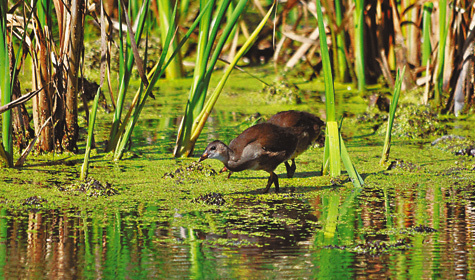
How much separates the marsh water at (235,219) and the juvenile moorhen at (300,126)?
175mm

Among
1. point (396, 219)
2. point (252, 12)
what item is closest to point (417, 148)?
point (396, 219)

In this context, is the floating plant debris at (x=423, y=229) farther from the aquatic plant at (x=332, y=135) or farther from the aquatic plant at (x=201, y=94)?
the aquatic plant at (x=201, y=94)

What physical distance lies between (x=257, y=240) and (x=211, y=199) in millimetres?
712

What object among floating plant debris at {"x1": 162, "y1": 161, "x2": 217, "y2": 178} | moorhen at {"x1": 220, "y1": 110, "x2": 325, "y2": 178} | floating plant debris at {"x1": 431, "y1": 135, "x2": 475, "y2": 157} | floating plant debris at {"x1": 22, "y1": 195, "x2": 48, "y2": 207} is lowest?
floating plant debris at {"x1": 22, "y1": 195, "x2": 48, "y2": 207}

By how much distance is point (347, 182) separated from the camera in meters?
4.58

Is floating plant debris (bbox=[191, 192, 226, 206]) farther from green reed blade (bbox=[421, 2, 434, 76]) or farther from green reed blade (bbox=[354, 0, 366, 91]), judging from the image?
green reed blade (bbox=[421, 2, 434, 76])

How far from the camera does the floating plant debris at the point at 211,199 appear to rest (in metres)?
3.98

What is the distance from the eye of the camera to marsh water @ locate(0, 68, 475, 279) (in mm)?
2932

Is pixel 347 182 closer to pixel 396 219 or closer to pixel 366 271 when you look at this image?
pixel 396 219

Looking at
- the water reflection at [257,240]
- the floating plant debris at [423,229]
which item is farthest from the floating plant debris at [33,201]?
the floating plant debris at [423,229]

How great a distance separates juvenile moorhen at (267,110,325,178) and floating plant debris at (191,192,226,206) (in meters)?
0.83

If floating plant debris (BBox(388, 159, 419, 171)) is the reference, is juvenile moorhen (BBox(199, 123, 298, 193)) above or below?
above

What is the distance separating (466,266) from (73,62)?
9.47 ft

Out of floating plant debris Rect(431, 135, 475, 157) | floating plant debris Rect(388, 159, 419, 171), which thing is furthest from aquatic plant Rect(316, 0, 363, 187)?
floating plant debris Rect(431, 135, 475, 157)
